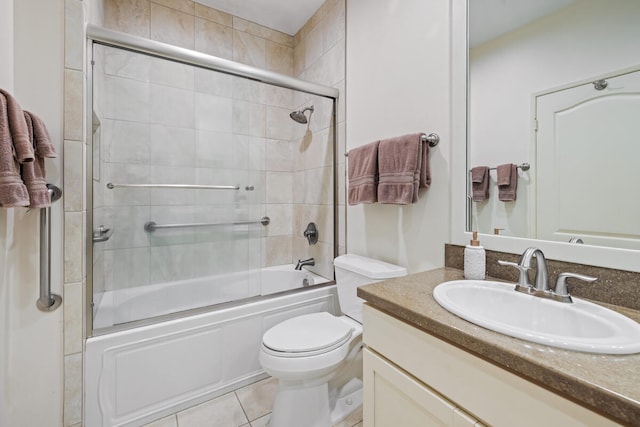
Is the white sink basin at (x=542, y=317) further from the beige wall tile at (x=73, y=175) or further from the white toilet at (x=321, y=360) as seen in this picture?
the beige wall tile at (x=73, y=175)

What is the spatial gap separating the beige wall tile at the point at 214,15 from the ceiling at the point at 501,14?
1921mm

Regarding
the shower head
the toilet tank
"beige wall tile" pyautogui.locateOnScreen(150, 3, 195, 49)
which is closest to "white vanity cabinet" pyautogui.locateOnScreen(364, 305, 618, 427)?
the toilet tank

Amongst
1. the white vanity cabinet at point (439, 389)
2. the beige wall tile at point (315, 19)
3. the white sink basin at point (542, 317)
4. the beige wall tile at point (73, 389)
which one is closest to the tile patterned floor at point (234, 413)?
the beige wall tile at point (73, 389)

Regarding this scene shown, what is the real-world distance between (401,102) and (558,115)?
28.1 inches

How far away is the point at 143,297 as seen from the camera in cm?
156

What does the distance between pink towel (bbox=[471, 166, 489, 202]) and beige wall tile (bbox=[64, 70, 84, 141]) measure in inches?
66.3

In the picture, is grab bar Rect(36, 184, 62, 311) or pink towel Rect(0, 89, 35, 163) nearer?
pink towel Rect(0, 89, 35, 163)

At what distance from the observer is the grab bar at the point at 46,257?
1054 mm

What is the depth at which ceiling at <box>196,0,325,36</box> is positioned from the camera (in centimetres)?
213

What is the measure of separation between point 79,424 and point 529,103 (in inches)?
88.2

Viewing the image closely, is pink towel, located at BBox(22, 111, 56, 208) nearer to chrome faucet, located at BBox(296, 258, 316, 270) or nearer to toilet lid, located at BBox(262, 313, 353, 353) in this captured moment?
→ toilet lid, located at BBox(262, 313, 353, 353)

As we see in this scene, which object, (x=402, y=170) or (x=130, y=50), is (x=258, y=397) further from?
(x=130, y=50)

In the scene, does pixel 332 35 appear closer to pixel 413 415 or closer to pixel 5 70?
pixel 5 70

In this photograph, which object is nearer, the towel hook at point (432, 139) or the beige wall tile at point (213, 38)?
the towel hook at point (432, 139)
